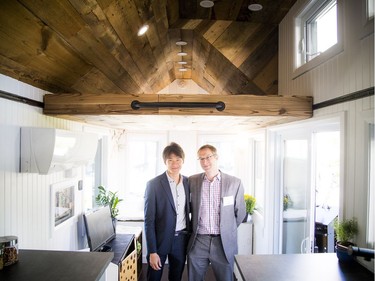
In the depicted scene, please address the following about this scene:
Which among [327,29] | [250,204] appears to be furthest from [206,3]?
[250,204]

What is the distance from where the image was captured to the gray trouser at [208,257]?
102 inches

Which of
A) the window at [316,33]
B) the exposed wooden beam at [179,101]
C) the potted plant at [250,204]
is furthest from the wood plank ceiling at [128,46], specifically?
the potted plant at [250,204]

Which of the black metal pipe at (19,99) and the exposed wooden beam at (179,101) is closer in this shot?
the black metal pipe at (19,99)

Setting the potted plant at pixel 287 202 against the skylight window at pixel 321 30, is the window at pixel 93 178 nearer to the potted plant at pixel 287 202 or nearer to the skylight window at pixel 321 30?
the potted plant at pixel 287 202

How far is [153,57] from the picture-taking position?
3.81 metres

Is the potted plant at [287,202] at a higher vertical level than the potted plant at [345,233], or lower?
lower

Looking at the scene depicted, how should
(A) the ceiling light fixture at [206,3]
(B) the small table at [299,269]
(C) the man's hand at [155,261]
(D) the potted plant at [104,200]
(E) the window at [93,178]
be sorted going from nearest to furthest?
(B) the small table at [299,269], (C) the man's hand at [155,261], (A) the ceiling light fixture at [206,3], (E) the window at [93,178], (D) the potted plant at [104,200]

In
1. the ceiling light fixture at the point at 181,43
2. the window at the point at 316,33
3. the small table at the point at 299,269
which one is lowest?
the small table at the point at 299,269

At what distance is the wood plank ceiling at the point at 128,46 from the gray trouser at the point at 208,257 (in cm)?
106

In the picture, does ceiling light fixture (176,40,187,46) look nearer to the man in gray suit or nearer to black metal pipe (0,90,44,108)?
the man in gray suit

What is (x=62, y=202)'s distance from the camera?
284 centimetres

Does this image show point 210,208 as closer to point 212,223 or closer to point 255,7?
point 212,223

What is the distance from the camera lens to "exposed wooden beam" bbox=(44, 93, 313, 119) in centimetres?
240

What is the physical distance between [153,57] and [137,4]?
149 centimetres
